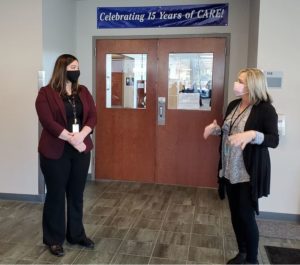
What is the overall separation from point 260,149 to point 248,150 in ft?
0.26

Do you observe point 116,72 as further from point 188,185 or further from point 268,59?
point 268,59

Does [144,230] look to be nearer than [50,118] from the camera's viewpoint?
No

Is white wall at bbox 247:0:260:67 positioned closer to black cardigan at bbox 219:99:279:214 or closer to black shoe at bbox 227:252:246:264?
black cardigan at bbox 219:99:279:214

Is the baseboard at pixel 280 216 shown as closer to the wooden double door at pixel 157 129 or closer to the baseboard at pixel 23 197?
the wooden double door at pixel 157 129

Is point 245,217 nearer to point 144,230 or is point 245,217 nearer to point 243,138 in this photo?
point 243,138

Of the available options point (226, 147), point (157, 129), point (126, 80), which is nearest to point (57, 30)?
point (126, 80)

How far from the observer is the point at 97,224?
3371 millimetres

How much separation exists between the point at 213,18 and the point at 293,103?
1.62 m

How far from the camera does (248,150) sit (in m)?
2.34

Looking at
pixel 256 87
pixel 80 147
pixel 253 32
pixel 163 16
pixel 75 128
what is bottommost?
pixel 80 147

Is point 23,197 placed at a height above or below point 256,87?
below

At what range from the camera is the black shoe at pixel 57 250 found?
2708 mm

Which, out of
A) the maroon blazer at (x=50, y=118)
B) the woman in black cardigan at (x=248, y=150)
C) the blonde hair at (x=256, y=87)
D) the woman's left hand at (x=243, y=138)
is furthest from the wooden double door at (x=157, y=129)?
the woman's left hand at (x=243, y=138)

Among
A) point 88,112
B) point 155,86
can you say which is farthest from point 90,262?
point 155,86
